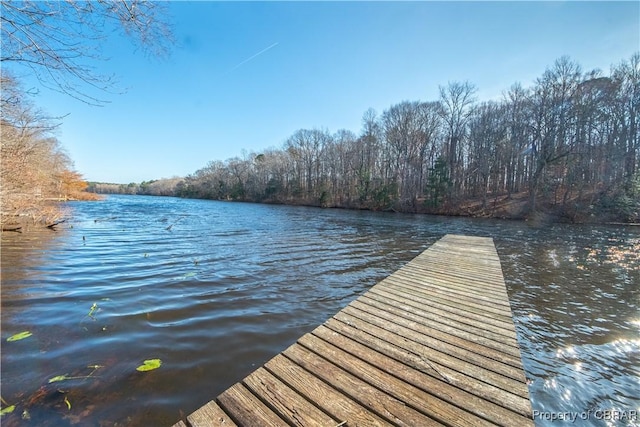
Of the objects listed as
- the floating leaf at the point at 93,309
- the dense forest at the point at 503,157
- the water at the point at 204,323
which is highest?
the dense forest at the point at 503,157

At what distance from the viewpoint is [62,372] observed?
2869 mm

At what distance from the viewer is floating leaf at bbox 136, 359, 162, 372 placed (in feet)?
9.82

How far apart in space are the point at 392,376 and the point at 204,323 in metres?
3.14

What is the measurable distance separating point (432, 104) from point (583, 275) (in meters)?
35.4

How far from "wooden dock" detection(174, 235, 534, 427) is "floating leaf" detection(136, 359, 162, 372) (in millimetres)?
1647

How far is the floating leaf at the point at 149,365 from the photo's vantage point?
299cm

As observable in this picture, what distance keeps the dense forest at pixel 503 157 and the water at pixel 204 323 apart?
76.6 ft

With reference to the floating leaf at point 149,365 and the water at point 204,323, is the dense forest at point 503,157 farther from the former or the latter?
the floating leaf at point 149,365

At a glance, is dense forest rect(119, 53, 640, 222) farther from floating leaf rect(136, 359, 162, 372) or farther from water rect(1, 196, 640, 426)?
floating leaf rect(136, 359, 162, 372)

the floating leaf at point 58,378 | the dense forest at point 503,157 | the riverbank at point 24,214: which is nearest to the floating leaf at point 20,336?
the floating leaf at point 58,378

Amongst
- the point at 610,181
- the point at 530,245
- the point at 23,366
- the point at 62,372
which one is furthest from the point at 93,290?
the point at 610,181

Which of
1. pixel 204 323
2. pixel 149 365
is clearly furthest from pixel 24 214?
pixel 149 365

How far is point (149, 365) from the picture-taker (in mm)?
3053

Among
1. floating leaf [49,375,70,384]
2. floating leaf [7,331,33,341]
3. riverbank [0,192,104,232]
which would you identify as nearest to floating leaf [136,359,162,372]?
floating leaf [49,375,70,384]
